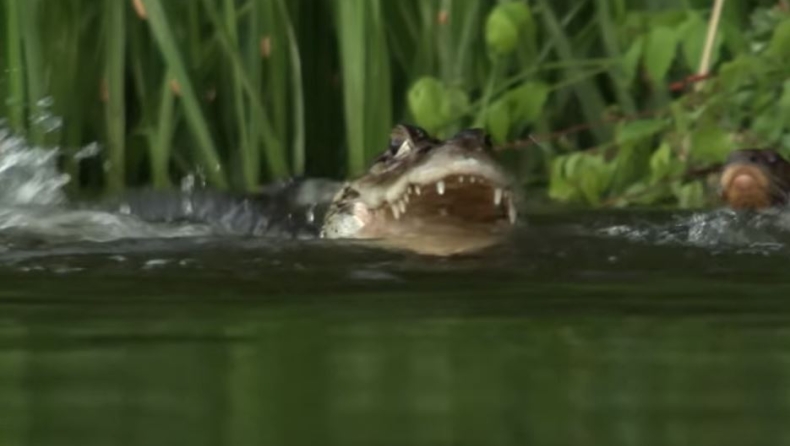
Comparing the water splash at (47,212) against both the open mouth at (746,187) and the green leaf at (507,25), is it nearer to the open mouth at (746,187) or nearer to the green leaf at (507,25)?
the green leaf at (507,25)

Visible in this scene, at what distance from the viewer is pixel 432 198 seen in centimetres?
455

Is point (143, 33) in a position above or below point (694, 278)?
above

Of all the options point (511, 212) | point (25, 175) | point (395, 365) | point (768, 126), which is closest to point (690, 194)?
point (768, 126)

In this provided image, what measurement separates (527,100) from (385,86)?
53 centimetres

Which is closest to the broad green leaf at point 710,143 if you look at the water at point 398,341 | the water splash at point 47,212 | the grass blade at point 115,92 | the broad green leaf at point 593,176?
the broad green leaf at point 593,176

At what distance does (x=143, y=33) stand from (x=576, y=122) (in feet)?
4.26

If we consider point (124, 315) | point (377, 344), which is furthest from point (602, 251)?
point (377, 344)

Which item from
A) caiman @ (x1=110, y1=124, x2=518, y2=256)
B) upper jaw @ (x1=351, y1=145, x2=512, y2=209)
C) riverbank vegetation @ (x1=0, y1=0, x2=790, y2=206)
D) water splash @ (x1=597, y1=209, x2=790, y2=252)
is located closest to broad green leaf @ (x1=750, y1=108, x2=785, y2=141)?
riverbank vegetation @ (x1=0, y1=0, x2=790, y2=206)

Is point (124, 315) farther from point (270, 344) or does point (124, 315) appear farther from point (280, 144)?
point (280, 144)

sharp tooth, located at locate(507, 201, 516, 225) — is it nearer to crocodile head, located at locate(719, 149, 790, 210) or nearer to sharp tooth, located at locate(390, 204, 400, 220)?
sharp tooth, located at locate(390, 204, 400, 220)

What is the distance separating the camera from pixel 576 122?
6.31m

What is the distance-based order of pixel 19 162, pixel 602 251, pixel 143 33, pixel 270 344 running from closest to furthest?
pixel 270 344
pixel 602 251
pixel 19 162
pixel 143 33

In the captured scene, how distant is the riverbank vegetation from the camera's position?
5195 mm

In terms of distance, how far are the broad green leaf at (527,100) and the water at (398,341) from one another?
758mm
